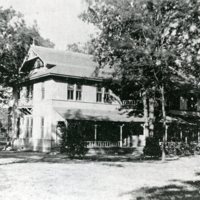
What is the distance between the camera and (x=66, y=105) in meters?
32.5

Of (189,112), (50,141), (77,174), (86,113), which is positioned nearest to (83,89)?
(86,113)

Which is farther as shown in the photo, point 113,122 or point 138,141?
point 138,141

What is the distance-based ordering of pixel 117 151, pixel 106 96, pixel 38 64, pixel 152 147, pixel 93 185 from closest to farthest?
pixel 93 185, pixel 152 147, pixel 117 151, pixel 106 96, pixel 38 64

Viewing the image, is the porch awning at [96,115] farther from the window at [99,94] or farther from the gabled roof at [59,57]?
the gabled roof at [59,57]

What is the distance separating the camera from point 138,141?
36250mm

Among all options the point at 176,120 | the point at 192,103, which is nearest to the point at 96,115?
the point at 176,120

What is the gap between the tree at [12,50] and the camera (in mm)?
38409

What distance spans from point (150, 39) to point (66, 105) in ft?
30.4

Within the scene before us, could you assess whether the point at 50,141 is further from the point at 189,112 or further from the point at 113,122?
the point at 189,112

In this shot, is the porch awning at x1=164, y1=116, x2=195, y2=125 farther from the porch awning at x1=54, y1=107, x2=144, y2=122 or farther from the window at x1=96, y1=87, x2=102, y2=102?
the window at x1=96, y1=87, x2=102, y2=102

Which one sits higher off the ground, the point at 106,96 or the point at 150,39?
the point at 150,39

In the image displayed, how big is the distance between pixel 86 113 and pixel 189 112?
43.7 ft

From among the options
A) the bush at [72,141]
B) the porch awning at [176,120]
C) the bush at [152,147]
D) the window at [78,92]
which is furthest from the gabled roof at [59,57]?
the bush at [152,147]

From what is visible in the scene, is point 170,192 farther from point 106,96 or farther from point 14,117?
point 14,117
